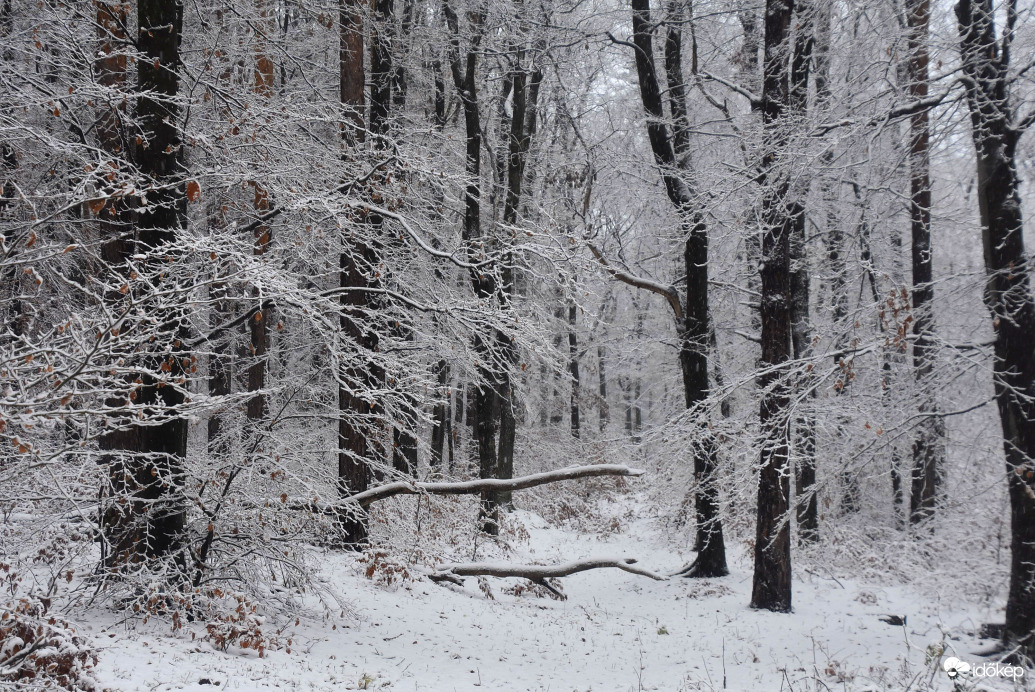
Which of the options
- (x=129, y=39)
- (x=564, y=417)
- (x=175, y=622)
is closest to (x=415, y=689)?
(x=175, y=622)

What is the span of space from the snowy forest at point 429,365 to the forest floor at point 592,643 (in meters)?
0.07

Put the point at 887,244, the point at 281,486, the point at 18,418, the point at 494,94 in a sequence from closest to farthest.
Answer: the point at 18,418
the point at 281,486
the point at 887,244
the point at 494,94

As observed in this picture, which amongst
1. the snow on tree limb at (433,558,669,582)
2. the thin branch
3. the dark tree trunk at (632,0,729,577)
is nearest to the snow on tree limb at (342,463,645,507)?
the snow on tree limb at (433,558,669,582)

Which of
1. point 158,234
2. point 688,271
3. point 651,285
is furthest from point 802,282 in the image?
point 158,234

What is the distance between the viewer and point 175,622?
6.04m

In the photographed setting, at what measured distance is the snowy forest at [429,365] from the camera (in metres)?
5.59

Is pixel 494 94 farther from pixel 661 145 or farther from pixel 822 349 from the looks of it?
pixel 822 349

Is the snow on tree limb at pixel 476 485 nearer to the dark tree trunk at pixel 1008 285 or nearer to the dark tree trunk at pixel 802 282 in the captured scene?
the dark tree trunk at pixel 802 282

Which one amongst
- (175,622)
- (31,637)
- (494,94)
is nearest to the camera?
(31,637)

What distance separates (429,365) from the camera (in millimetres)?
9219

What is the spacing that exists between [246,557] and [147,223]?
3685 mm

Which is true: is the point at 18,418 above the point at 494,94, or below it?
below

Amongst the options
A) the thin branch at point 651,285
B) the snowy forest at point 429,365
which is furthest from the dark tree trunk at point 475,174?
the thin branch at point 651,285

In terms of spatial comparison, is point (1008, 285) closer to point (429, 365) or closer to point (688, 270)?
point (688, 270)
